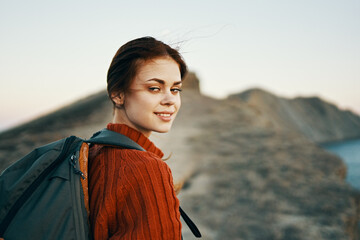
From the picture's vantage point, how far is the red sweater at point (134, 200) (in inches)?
38.8

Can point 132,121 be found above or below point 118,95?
below

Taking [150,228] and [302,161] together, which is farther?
[302,161]

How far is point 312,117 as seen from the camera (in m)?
72.5

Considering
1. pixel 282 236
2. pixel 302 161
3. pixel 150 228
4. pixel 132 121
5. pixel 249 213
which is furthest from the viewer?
pixel 302 161

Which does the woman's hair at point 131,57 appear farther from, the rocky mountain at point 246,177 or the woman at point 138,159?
the rocky mountain at point 246,177

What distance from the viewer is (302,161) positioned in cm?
1182

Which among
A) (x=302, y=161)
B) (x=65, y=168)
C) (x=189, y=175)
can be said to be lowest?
(x=302, y=161)

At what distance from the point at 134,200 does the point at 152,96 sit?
0.51 metres

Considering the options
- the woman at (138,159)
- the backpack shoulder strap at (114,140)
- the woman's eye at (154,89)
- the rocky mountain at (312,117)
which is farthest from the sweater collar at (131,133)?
the rocky mountain at (312,117)

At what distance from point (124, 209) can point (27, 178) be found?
37 centimetres

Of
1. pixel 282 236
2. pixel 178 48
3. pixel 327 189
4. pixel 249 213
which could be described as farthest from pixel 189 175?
pixel 178 48

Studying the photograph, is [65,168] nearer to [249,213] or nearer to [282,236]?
[282,236]

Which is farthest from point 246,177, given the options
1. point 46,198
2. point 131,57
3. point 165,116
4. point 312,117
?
point 312,117

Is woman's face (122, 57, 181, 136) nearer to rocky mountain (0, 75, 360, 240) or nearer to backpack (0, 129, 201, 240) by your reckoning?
backpack (0, 129, 201, 240)
